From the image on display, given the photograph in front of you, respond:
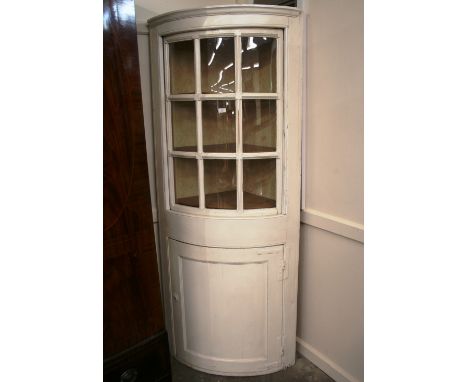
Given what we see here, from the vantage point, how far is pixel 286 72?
6.26 feet

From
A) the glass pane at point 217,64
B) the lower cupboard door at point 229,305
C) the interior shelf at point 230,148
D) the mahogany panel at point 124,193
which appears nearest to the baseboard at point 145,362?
the mahogany panel at point 124,193

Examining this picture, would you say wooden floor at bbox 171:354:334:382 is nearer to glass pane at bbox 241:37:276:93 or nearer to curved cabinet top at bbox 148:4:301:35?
glass pane at bbox 241:37:276:93

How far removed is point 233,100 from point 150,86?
45 centimetres

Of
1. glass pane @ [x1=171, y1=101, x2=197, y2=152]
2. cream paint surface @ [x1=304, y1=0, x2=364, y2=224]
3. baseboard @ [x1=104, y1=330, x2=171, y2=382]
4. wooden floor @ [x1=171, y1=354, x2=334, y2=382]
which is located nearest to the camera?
baseboard @ [x1=104, y1=330, x2=171, y2=382]

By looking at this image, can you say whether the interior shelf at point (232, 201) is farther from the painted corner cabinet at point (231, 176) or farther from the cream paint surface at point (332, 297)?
the cream paint surface at point (332, 297)

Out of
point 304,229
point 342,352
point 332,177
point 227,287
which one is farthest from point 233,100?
point 342,352

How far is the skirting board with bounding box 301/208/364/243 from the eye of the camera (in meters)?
1.83

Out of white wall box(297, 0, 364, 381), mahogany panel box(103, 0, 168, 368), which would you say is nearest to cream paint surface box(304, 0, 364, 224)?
white wall box(297, 0, 364, 381)

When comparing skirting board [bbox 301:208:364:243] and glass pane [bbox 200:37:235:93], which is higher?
glass pane [bbox 200:37:235:93]

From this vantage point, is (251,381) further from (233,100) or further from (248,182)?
(233,100)

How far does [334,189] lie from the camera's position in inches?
76.9

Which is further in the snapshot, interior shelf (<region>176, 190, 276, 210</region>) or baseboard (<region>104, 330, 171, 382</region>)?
interior shelf (<region>176, 190, 276, 210</region>)

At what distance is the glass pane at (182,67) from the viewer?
196cm

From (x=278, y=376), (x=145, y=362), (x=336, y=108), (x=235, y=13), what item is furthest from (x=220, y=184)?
(x=278, y=376)
